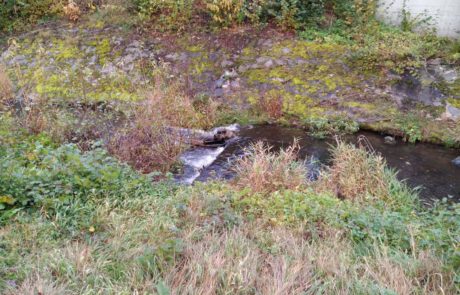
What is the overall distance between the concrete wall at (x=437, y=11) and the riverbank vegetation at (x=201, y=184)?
22.8 inches

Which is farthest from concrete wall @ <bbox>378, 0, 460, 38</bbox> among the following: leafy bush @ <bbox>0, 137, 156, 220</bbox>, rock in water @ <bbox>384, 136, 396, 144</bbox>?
leafy bush @ <bbox>0, 137, 156, 220</bbox>

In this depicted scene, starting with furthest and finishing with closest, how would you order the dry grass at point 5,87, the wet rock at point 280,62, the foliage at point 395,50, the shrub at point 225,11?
the shrub at point 225,11, the wet rock at point 280,62, the dry grass at point 5,87, the foliage at point 395,50

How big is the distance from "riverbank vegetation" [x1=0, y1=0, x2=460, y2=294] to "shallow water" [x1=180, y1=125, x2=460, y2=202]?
0.30 metres

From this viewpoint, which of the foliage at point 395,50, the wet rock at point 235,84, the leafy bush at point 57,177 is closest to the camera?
the leafy bush at point 57,177

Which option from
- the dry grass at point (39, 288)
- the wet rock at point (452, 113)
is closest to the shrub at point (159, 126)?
the dry grass at point (39, 288)

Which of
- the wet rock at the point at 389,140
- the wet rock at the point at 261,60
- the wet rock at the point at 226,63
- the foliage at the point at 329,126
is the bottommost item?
the wet rock at the point at 389,140

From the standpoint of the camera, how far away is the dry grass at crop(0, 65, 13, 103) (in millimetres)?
9164

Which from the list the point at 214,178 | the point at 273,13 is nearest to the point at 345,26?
the point at 273,13

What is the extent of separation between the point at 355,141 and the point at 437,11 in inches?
201

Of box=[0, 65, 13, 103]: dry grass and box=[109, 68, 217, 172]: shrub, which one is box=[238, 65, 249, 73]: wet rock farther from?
box=[0, 65, 13, 103]: dry grass

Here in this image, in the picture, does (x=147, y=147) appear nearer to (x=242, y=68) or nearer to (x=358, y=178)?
(x=358, y=178)

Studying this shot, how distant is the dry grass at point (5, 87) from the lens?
9164 millimetres

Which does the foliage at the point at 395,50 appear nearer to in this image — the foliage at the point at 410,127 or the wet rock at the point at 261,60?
the foliage at the point at 410,127

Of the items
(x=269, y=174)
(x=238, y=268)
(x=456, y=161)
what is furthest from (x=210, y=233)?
(x=456, y=161)
